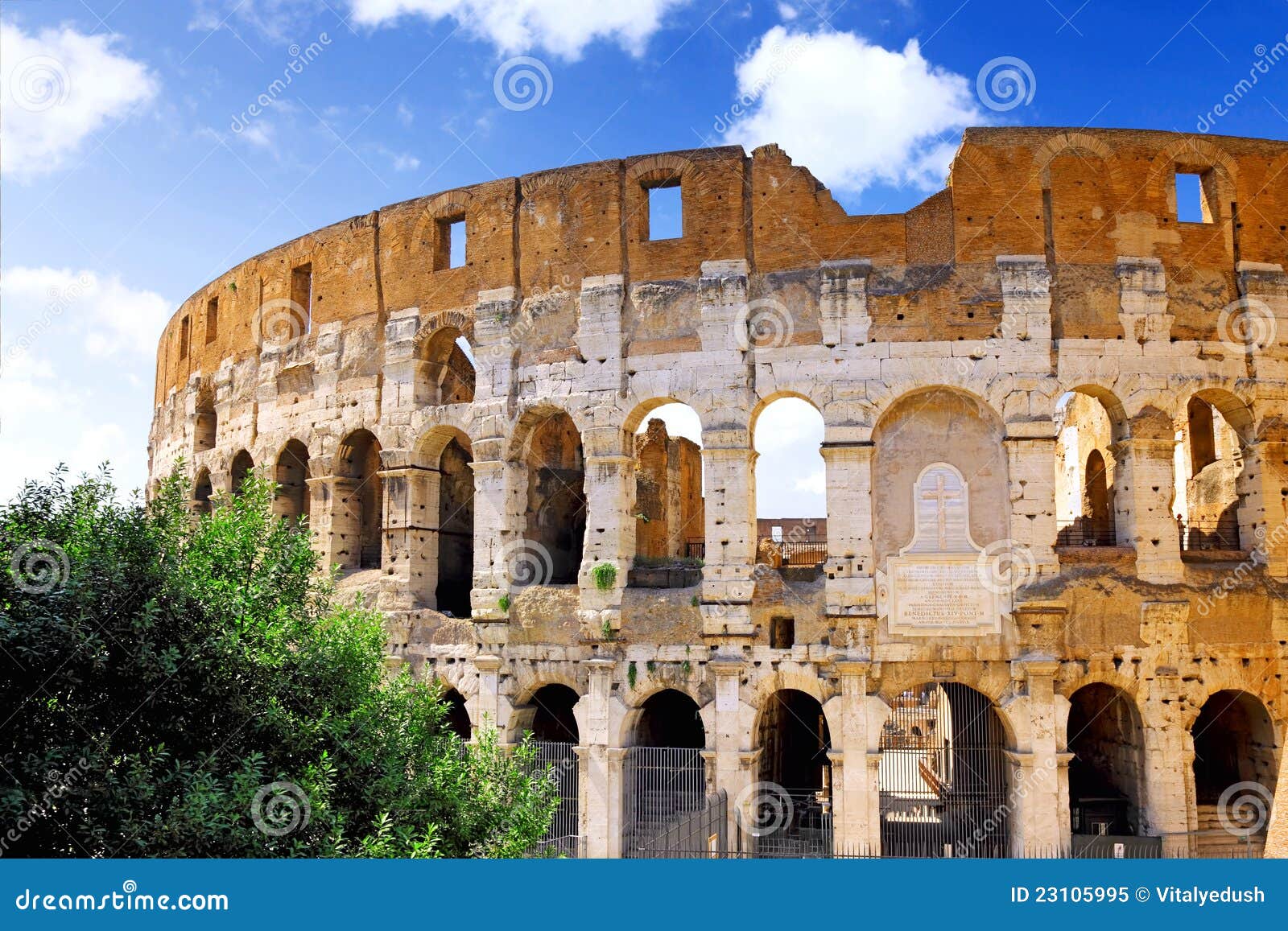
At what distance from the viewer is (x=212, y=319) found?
74.1ft

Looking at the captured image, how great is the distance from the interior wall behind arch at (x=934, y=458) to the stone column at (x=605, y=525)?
3789mm

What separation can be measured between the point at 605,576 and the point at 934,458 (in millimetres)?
5257

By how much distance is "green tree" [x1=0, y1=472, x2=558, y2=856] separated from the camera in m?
7.40

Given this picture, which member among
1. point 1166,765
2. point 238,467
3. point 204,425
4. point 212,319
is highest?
point 212,319

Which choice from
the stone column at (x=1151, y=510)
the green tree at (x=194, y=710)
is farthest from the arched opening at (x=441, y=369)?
the stone column at (x=1151, y=510)

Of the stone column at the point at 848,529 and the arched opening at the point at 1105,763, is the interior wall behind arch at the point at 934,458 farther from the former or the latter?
the arched opening at the point at 1105,763

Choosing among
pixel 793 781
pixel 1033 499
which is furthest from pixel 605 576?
pixel 793 781

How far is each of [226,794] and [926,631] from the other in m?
9.94

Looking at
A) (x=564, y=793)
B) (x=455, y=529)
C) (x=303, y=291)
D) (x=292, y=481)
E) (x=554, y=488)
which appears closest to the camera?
(x=564, y=793)

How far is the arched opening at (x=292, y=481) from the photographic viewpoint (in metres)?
20.0

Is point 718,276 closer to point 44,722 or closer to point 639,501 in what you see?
point 639,501

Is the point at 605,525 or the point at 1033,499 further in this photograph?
the point at 605,525

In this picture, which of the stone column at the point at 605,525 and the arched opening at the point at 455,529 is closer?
the stone column at the point at 605,525

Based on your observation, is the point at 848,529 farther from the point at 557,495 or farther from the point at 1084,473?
the point at 1084,473
